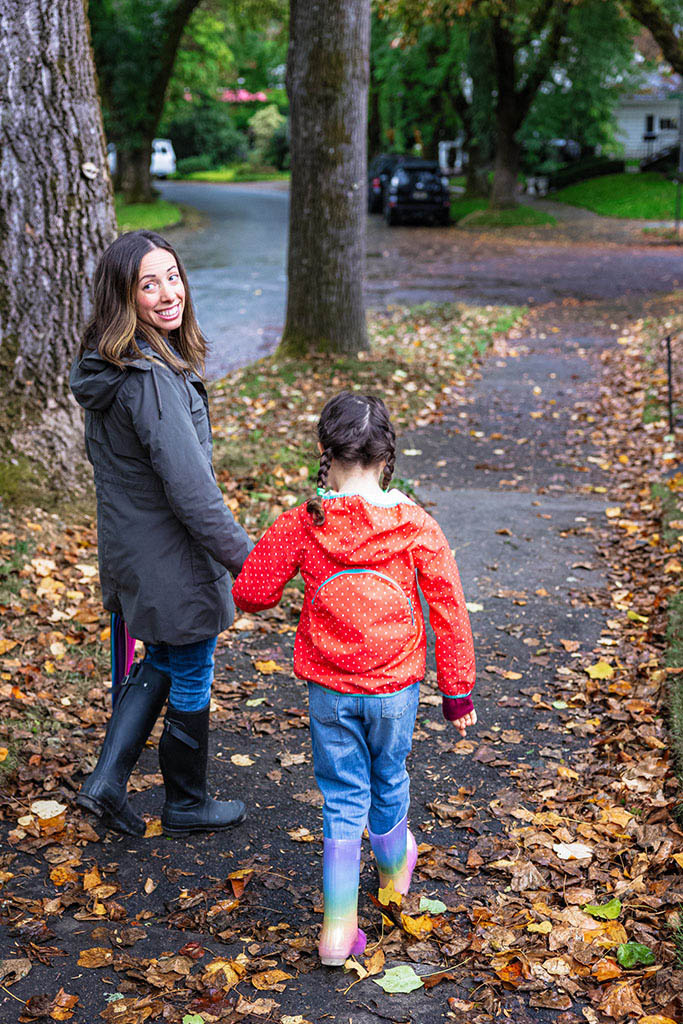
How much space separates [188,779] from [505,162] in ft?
98.8

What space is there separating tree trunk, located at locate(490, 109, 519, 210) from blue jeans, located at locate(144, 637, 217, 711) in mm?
29771

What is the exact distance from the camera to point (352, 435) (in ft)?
8.79

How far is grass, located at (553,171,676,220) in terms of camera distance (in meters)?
35.2

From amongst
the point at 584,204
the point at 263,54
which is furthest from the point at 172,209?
the point at 263,54

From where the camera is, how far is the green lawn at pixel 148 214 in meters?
26.3

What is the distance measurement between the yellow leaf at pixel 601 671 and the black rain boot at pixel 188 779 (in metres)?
1.87

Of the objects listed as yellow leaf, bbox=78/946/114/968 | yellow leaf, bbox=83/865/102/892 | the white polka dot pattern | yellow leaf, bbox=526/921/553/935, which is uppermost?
the white polka dot pattern

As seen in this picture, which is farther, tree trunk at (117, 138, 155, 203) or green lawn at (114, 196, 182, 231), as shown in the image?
tree trunk at (117, 138, 155, 203)

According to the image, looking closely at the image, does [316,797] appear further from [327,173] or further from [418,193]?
[418,193]

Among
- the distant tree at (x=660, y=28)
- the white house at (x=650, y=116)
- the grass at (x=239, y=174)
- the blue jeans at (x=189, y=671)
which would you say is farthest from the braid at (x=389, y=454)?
the white house at (x=650, y=116)

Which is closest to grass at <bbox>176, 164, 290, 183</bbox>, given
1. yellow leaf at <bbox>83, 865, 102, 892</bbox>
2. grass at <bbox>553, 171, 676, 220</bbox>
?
grass at <bbox>553, 171, 676, 220</bbox>

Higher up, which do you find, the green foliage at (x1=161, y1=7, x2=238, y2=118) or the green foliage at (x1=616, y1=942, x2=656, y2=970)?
the green foliage at (x1=161, y1=7, x2=238, y2=118)

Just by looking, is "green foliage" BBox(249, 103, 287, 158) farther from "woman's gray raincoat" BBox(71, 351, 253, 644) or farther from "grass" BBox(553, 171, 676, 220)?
"woman's gray raincoat" BBox(71, 351, 253, 644)

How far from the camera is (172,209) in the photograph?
31469 millimetres
